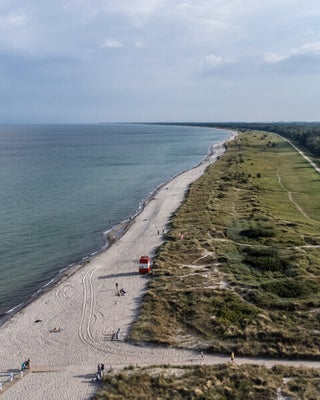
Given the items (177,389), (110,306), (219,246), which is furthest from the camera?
(219,246)

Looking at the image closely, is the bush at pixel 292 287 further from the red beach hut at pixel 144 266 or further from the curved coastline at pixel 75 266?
the curved coastline at pixel 75 266

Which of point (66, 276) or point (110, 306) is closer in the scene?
point (110, 306)

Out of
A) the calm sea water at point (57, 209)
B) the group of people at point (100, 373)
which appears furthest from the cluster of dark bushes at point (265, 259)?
the group of people at point (100, 373)

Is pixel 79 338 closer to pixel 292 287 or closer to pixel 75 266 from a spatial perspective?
pixel 75 266

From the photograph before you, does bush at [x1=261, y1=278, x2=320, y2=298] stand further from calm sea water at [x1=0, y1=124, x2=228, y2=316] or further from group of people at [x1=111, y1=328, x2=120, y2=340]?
calm sea water at [x1=0, y1=124, x2=228, y2=316]

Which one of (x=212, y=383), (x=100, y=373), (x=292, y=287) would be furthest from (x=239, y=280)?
(x=100, y=373)

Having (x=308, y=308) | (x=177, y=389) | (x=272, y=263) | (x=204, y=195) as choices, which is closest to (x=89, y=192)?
(x=204, y=195)

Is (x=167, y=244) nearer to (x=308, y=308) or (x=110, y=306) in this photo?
(x=110, y=306)
